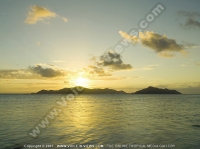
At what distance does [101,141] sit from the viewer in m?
22.8

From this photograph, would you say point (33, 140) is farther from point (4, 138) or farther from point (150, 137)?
point (150, 137)

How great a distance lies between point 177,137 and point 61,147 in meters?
→ 16.7

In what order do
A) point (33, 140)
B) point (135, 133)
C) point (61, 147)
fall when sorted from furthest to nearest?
point (135, 133), point (33, 140), point (61, 147)

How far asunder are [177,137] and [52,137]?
18298 mm

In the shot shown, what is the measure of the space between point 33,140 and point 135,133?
15.3 m

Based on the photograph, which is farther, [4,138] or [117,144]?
[4,138]

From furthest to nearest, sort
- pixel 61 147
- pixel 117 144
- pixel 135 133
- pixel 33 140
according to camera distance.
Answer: pixel 135 133
pixel 33 140
pixel 117 144
pixel 61 147

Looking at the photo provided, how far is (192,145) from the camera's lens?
2150 cm

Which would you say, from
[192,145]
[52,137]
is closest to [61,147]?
[52,137]

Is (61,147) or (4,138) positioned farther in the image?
(4,138)

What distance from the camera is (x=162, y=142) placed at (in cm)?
2248

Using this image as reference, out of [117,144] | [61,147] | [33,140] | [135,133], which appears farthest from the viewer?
[135,133]

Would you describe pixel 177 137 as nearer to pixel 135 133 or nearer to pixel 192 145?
pixel 192 145

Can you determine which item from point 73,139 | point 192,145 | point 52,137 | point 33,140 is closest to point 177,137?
point 192,145
